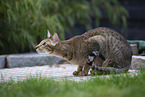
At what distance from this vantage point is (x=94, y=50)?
330cm

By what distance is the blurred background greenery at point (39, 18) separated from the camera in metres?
5.22

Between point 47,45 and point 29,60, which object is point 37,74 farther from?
point 29,60

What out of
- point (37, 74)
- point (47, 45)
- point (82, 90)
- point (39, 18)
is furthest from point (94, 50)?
point (39, 18)

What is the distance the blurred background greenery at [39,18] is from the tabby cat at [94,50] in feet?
2.23

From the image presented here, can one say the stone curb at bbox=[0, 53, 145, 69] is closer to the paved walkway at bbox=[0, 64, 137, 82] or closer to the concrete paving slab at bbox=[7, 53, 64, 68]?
the concrete paving slab at bbox=[7, 53, 64, 68]

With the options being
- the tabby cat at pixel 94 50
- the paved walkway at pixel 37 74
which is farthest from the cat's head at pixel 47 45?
the paved walkway at pixel 37 74

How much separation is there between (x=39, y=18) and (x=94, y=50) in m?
2.66

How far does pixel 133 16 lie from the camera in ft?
25.5

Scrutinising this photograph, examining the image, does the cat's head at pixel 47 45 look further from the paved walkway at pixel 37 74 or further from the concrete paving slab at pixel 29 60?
the concrete paving slab at pixel 29 60

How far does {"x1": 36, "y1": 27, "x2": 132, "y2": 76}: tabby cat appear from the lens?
10.7 ft

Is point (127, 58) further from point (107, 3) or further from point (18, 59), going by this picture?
point (107, 3)

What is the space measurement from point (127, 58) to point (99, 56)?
429 millimetres

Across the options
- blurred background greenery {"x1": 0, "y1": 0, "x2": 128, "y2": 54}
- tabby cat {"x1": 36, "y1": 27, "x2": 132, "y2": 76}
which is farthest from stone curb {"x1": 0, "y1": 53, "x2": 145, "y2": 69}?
tabby cat {"x1": 36, "y1": 27, "x2": 132, "y2": 76}

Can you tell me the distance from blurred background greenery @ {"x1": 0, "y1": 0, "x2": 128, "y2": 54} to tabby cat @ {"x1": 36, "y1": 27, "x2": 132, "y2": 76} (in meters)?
0.68
